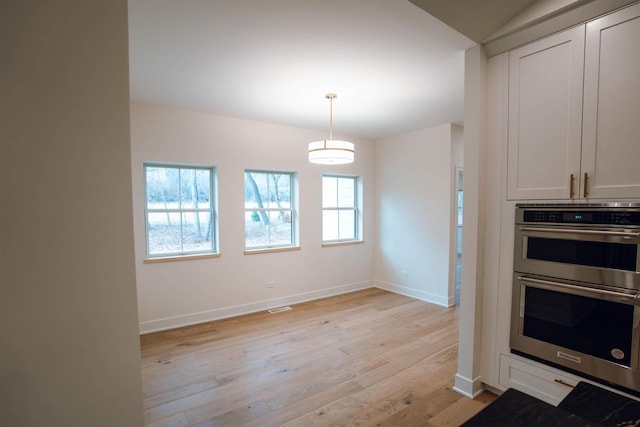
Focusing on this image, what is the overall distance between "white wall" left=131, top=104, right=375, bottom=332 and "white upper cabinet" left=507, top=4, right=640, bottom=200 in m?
3.00

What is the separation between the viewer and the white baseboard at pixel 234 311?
11.6ft

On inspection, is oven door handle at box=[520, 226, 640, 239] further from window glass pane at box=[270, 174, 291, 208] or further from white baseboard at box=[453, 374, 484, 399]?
window glass pane at box=[270, 174, 291, 208]

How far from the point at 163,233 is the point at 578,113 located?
4.12 metres

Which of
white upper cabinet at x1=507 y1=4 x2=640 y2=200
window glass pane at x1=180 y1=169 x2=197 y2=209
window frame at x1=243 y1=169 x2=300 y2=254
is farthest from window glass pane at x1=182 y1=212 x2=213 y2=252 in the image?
white upper cabinet at x1=507 y1=4 x2=640 y2=200

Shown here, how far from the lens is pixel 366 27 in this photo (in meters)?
1.96

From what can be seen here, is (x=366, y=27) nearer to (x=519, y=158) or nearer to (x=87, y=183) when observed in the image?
(x=519, y=158)

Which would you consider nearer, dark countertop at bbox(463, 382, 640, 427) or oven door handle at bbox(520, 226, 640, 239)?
dark countertop at bbox(463, 382, 640, 427)

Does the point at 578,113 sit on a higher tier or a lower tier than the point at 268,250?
higher

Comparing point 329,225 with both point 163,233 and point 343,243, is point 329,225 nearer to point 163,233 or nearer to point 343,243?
point 343,243

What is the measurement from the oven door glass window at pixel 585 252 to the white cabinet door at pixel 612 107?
0.29m

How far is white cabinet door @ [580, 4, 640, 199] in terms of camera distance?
1597mm

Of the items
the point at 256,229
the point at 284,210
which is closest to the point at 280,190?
the point at 284,210

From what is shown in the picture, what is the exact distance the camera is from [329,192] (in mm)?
5023

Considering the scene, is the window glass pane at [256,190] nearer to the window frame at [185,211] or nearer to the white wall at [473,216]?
the window frame at [185,211]
